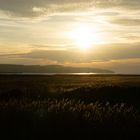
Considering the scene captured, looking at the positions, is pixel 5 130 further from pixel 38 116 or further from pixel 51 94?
pixel 51 94

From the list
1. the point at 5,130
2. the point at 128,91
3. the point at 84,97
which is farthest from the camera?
the point at 128,91

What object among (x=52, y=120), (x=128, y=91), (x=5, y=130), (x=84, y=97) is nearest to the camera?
(x=5, y=130)

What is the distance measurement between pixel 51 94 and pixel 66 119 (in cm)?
1872

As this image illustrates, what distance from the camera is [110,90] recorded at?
118ft

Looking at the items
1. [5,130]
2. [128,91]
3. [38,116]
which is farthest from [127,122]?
[128,91]

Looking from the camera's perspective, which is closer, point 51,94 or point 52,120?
point 52,120

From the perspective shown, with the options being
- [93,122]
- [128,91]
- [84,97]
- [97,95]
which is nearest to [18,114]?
[93,122]

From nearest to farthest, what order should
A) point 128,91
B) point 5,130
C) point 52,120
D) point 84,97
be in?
point 5,130 → point 52,120 → point 84,97 → point 128,91

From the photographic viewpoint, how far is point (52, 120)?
552 inches

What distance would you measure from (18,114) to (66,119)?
2.01 m

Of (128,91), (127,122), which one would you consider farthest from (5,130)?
(128,91)

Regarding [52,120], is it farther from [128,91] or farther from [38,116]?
[128,91]

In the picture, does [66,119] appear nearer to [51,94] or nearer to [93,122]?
[93,122]

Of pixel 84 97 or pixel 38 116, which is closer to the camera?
pixel 38 116
